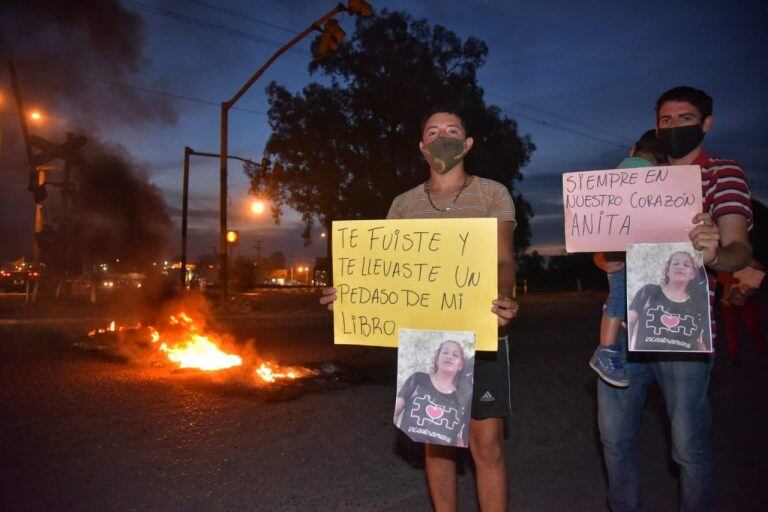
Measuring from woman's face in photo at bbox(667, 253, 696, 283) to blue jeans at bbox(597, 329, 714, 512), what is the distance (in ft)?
1.59

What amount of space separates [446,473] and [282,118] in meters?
30.9

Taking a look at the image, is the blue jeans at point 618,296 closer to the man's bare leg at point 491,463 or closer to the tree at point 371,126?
the man's bare leg at point 491,463

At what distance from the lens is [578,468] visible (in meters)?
4.32

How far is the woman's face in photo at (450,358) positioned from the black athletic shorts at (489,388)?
33cm

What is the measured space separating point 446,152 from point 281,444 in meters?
3.02

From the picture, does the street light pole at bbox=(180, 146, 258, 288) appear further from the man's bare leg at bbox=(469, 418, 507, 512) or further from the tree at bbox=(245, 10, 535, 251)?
the man's bare leg at bbox=(469, 418, 507, 512)

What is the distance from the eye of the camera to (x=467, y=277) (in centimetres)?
242

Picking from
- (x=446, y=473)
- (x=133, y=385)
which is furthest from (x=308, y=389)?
(x=446, y=473)

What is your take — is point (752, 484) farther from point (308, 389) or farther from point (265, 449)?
point (308, 389)

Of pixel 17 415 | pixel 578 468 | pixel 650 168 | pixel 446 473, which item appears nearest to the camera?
pixel 650 168

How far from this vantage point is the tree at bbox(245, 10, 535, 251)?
30906mm

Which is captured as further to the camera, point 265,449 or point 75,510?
point 265,449

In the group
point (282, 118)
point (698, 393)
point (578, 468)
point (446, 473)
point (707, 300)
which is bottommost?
point (578, 468)

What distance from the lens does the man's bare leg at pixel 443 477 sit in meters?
2.83
